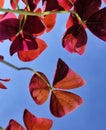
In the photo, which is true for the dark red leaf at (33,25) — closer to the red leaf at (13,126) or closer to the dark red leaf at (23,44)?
the dark red leaf at (23,44)

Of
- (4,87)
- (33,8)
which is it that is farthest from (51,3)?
(4,87)

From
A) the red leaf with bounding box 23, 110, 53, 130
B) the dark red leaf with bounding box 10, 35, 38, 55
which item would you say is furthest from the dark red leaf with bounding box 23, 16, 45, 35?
the red leaf with bounding box 23, 110, 53, 130

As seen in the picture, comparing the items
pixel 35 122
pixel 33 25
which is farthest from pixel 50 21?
pixel 35 122

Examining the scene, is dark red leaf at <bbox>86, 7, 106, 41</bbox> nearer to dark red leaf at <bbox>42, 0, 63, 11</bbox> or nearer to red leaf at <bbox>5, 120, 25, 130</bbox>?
dark red leaf at <bbox>42, 0, 63, 11</bbox>

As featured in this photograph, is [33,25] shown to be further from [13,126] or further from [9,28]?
[13,126]
